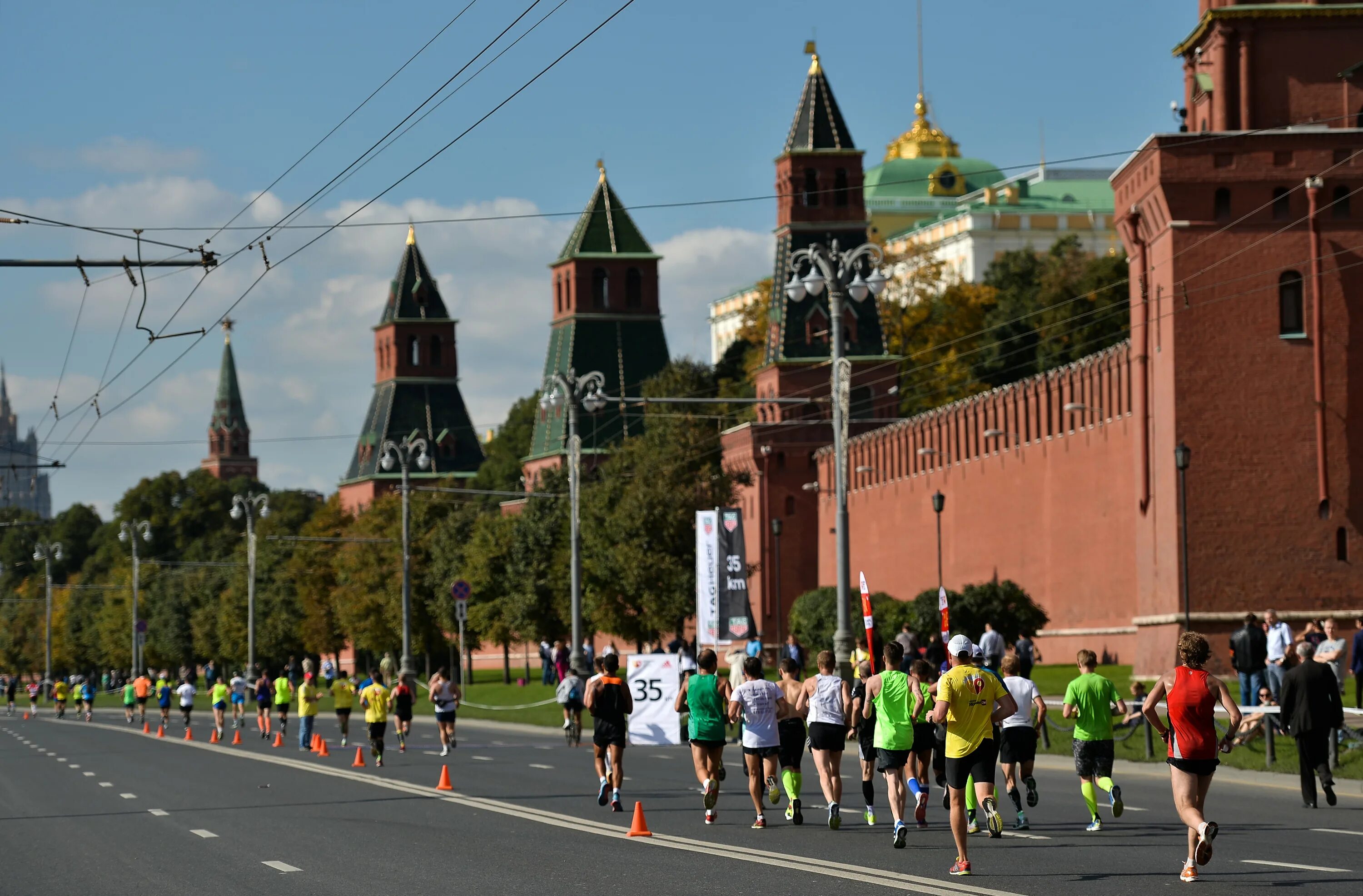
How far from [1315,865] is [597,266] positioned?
105 m

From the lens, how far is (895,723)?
1702 cm

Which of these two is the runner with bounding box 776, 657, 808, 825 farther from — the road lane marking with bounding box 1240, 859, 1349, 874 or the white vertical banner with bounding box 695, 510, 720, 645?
the white vertical banner with bounding box 695, 510, 720, 645

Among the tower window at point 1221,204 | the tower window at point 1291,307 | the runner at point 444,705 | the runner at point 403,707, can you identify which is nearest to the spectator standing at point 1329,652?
the runner at point 444,705

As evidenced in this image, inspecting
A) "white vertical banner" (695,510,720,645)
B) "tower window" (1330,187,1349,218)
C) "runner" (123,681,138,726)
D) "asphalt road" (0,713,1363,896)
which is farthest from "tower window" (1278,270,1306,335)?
"runner" (123,681,138,726)

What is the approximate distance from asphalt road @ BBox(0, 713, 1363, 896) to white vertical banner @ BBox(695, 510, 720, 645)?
14.4 m

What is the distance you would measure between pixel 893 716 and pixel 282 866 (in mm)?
5093

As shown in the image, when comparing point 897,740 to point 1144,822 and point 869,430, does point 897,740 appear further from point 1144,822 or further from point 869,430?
point 869,430

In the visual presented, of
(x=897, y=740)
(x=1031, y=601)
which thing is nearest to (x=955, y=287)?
(x=1031, y=601)

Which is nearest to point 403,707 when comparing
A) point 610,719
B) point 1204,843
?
point 610,719

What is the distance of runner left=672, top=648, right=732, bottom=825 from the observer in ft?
62.6

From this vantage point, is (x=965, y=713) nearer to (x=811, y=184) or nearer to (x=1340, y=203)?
(x=1340, y=203)

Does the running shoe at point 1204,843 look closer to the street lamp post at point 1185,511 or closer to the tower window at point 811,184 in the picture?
the street lamp post at point 1185,511

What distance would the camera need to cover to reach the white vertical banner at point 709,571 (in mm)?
43531

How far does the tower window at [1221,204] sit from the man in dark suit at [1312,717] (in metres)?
26.6
